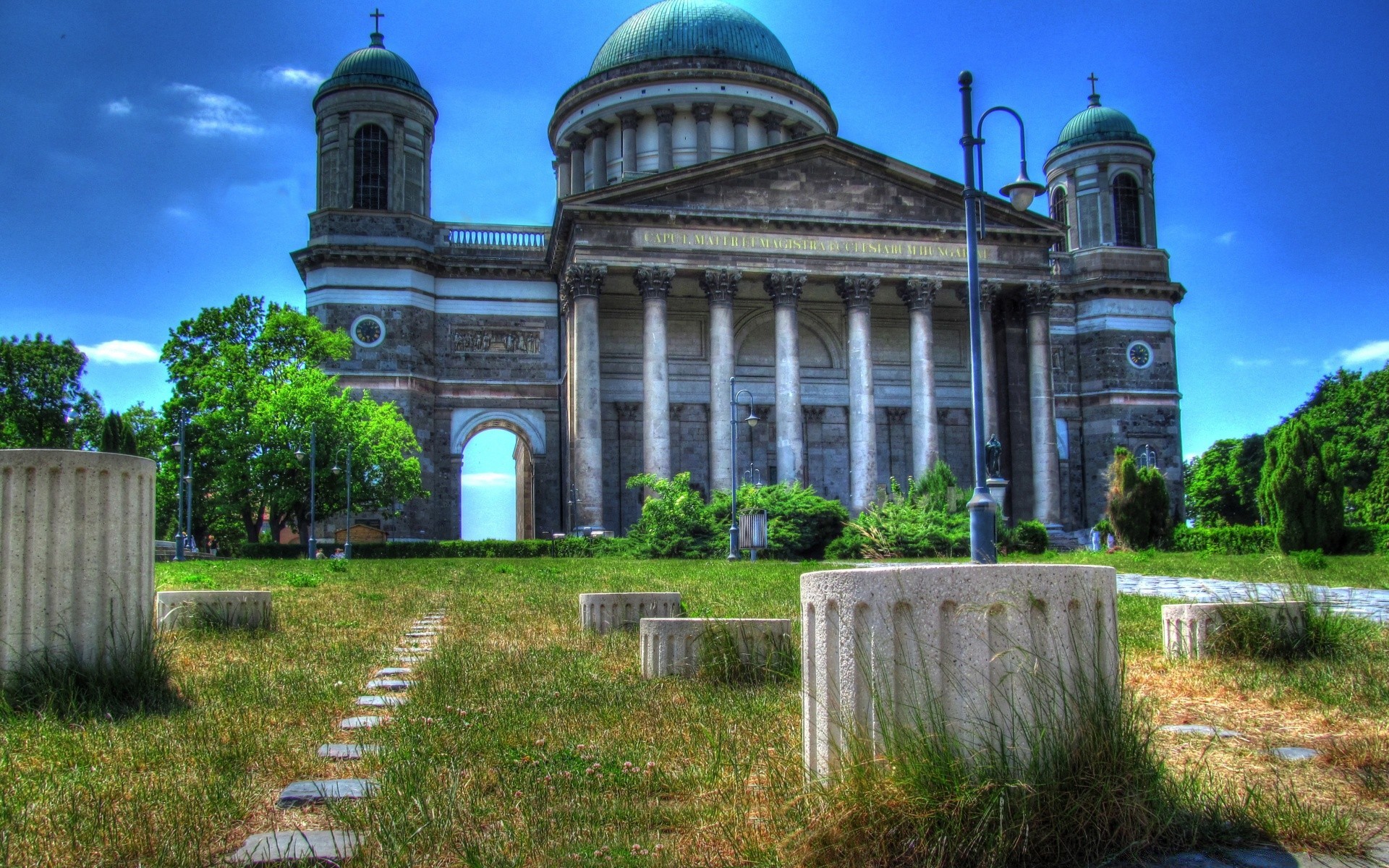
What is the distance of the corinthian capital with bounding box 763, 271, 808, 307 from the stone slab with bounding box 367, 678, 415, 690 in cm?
3395

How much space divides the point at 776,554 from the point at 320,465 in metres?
16.7

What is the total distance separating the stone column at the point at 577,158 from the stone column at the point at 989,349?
18617 mm

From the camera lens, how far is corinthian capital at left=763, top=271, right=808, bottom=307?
1624 inches

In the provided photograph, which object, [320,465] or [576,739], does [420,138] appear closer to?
[320,465]

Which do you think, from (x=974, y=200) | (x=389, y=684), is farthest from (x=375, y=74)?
(x=389, y=684)

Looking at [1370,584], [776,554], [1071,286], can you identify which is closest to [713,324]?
[776,554]

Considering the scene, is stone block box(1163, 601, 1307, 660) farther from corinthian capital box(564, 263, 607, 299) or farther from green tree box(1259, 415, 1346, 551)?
corinthian capital box(564, 263, 607, 299)

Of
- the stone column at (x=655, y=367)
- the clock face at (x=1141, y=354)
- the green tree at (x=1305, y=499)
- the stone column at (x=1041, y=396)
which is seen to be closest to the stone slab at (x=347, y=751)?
the green tree at (x=1305, y=499)

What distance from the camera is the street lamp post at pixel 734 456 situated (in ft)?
104

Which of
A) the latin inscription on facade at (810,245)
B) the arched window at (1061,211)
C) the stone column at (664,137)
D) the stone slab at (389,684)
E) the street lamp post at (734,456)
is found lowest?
the stone slab at (389,684)

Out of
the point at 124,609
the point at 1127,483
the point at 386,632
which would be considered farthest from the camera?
the point at 1127,483

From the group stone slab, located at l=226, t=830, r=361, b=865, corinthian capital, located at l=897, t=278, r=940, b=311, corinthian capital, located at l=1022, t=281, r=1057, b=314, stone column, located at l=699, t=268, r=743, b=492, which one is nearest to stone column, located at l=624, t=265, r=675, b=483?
stone column, located at l=699, t=268, r=743, b=492

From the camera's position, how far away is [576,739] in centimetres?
622

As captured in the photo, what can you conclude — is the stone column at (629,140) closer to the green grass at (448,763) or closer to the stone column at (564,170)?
the stone column at (564,170)
